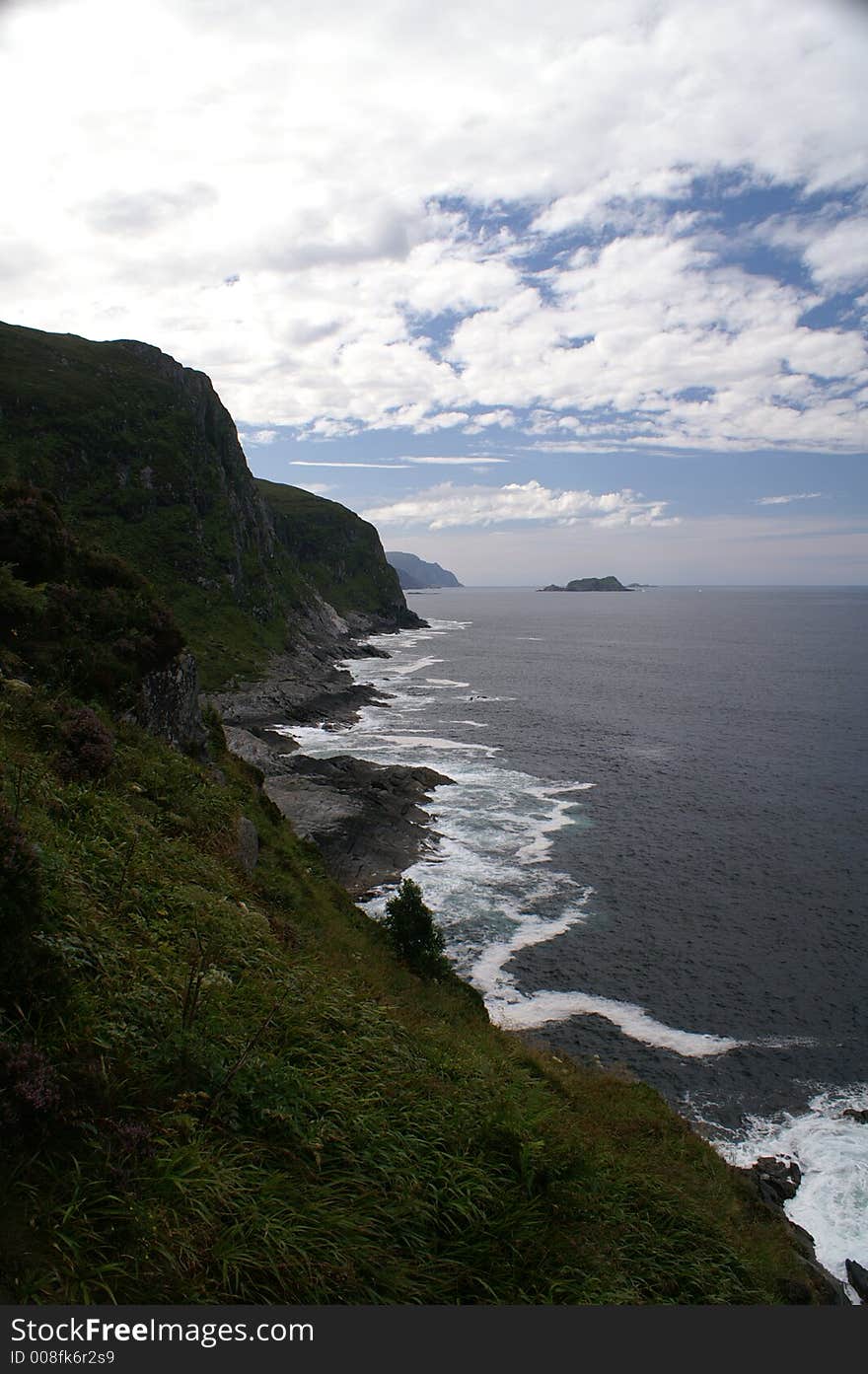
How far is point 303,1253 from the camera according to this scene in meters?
5.64

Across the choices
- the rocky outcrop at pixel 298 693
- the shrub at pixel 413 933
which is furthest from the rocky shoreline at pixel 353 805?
the shrub at pixel 413 933

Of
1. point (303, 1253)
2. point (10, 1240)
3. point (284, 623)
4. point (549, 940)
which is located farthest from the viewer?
point (284, 623)

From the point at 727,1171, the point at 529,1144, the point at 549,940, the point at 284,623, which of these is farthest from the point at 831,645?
the point at 529,1144

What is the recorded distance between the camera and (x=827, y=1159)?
21.8 meters

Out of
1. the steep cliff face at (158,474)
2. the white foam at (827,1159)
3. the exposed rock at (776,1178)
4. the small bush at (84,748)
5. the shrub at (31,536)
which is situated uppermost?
the steep cliff face at (158,474)

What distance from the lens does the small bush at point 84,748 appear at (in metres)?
13.0

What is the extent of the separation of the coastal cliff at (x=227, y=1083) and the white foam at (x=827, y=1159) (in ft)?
13.3

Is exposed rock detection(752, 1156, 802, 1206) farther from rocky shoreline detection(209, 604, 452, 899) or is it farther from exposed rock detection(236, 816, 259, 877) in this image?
rocky shoreline detection(209, 604, 452, 899)

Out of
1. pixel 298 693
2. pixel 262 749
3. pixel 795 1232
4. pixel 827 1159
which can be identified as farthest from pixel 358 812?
pixel 298 693

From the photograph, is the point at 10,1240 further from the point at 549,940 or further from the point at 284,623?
the point at 284,623

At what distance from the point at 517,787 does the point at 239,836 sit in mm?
41288

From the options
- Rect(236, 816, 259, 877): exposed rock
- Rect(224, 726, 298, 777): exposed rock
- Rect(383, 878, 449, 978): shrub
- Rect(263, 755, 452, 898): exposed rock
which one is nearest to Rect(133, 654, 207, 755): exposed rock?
Rect(236, 816, 259, 877): exposed rock

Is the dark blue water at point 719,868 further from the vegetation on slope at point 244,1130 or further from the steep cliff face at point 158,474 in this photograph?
the steep cliff face at point 158,474

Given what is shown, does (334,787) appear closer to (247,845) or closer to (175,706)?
(175,706)
